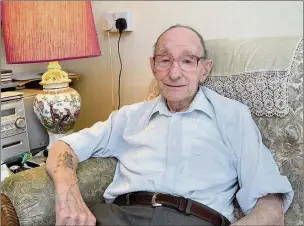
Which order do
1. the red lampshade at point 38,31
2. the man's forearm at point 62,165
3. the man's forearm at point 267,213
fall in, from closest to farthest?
1. the man's forearm at point 267,213
2. the man's forearm at point 62,165
3. the red lampshade at point 38,31

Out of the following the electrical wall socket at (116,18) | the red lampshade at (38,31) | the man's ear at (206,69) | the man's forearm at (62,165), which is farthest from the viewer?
the electrical wall socket at (116,18)

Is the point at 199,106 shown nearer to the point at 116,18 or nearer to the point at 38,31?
the point at 38,31

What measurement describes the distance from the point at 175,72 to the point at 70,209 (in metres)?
0.52

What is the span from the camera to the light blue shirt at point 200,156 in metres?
0.95

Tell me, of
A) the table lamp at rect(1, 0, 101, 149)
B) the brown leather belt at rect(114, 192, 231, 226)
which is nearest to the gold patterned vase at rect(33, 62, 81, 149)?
the table lamp at rect(1, 0, 101, 149)

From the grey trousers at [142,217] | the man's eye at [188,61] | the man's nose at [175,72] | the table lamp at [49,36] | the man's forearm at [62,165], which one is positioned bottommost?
the grey trousers at [142,217]

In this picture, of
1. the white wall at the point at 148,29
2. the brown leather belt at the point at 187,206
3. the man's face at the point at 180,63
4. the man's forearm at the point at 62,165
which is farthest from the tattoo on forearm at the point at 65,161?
the white wall at the point at 148,29

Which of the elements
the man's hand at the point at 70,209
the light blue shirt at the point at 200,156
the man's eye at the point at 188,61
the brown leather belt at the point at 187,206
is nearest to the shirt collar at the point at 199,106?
the light blue shirt at the point at 200,156

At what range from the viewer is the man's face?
1.07m

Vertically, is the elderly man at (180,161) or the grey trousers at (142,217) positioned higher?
the elderly man at (180,161)

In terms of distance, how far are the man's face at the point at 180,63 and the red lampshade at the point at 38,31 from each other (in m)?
0.40

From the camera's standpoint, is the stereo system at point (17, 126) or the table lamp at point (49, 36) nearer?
the table lamp at point (49, 36)

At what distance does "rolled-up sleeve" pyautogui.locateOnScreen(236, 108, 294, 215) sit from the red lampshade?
2.36 feet

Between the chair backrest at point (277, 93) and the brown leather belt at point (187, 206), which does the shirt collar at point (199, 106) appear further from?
the brown leather belt at point (187, 206)
